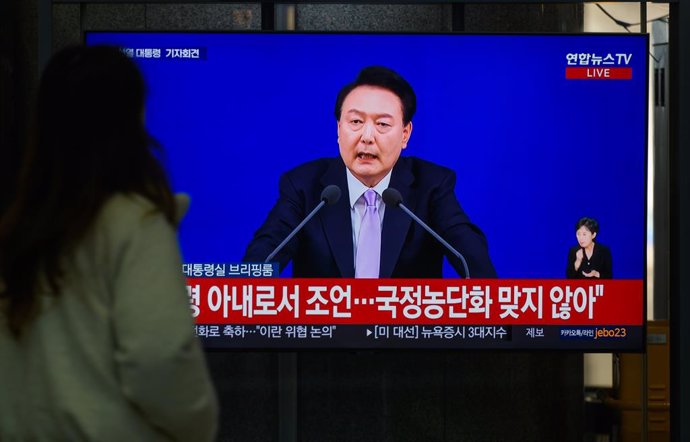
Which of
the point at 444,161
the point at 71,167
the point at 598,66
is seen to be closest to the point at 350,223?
the point at 444,161

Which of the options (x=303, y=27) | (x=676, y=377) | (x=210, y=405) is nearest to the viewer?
(x=210, y=405)

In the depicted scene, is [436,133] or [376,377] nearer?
[436,133]

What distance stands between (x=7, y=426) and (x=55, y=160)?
0.51 m

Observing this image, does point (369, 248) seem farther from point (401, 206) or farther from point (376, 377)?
point (376, 377)

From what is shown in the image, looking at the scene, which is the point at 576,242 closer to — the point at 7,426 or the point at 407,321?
the point at 407,321

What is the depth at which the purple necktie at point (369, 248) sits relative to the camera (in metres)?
5.29

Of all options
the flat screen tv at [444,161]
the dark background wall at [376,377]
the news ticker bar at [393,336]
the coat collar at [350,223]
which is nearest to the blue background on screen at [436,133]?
the flat screen tv at [444,161]

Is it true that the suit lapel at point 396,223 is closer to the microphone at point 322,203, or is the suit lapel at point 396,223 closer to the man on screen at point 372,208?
the man on screen at point 372,208

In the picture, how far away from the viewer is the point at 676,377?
526 centimetres

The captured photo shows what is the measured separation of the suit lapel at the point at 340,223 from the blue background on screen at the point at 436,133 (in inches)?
4.5

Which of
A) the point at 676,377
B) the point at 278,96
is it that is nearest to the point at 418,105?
the point at 278,96

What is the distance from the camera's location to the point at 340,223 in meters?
5.33

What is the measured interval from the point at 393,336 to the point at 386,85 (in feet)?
4.03

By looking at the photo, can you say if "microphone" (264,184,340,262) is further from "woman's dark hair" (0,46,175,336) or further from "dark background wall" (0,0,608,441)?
"woman's dark hair" (0,46,175,336)
